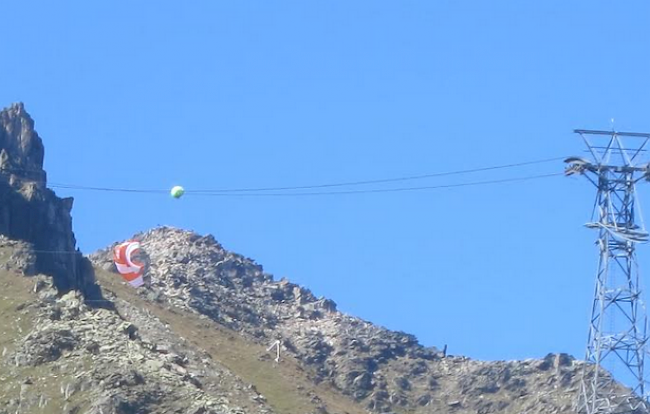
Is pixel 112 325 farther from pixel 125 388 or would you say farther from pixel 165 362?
pixel 125 388

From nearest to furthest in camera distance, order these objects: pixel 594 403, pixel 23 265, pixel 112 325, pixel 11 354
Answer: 1. pixel 594 403
2. pixel 11 354
3. pixel 112 325
4. pixel 23 265

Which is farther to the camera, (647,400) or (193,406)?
(193,406)

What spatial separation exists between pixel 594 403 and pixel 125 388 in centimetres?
4674

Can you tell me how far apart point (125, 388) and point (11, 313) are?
2394 centimetres

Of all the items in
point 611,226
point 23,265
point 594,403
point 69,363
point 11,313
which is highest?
point 23,265

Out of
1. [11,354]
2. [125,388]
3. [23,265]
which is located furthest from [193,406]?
[23,265]

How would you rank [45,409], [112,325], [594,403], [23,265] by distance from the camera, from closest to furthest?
[594,403] < [45,409] < [112,325] < [23,265]

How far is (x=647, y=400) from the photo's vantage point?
357ft

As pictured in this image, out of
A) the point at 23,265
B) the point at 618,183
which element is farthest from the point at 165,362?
the point at 618,183

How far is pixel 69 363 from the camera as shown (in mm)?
151375

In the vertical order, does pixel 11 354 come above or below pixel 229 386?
below

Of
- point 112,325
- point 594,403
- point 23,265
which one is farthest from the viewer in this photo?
point 23,265

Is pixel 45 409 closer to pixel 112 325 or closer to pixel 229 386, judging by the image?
pixel 112 325

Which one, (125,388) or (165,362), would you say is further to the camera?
(165,362)
